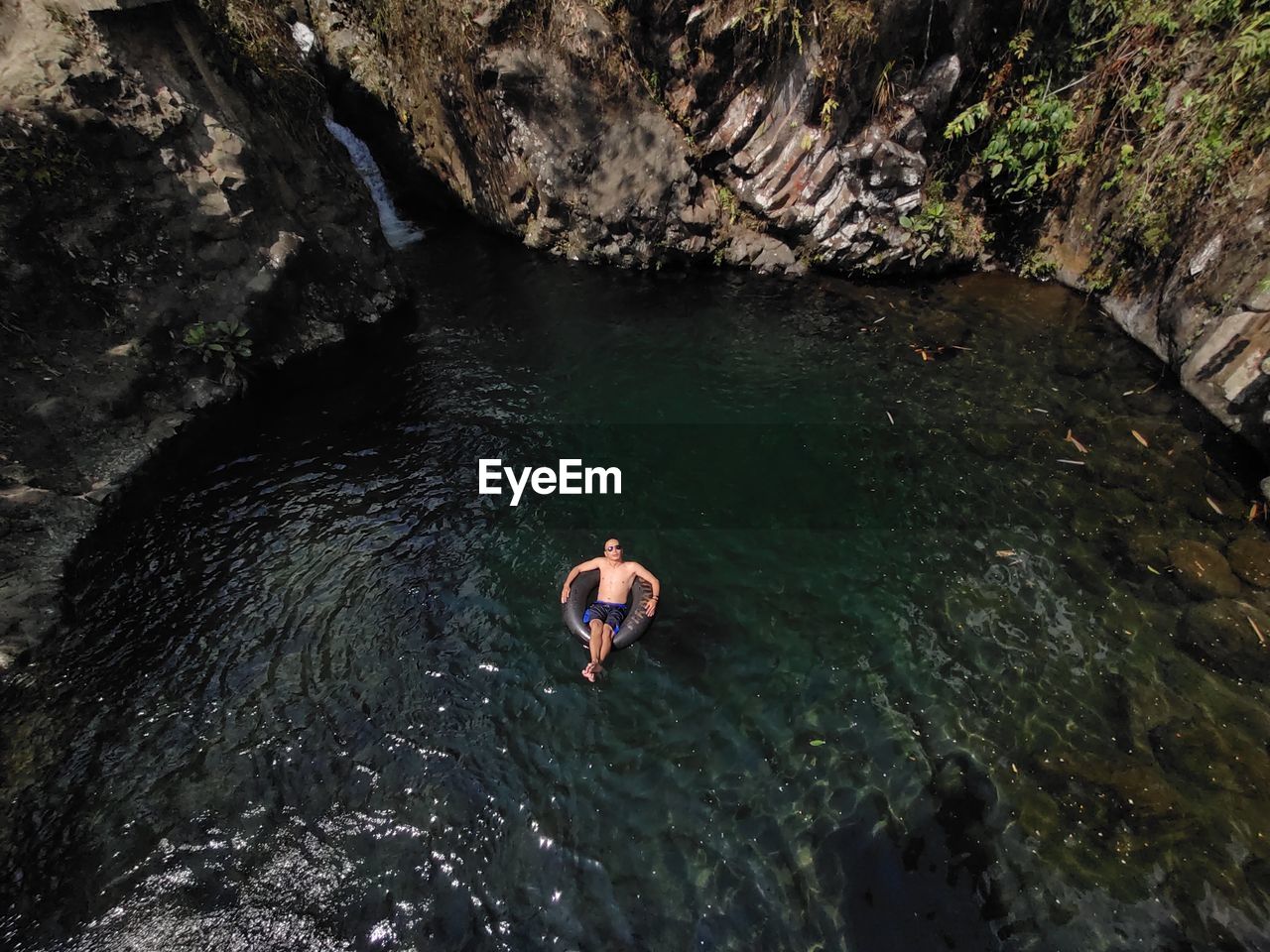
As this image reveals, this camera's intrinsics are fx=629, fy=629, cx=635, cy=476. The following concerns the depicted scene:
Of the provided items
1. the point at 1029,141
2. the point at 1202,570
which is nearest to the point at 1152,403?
the point at 1202,570

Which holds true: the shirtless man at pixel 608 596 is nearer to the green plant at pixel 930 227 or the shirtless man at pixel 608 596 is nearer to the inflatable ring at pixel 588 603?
the inflatable ring at pixel 588 603

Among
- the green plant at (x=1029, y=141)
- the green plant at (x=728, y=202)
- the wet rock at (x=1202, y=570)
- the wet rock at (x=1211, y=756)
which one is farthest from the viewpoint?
the green plant at (x=728, y=202)

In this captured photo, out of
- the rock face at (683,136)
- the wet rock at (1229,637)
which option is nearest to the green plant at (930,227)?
the rock face at (683,136)

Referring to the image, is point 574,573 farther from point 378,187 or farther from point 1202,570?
point 378,187

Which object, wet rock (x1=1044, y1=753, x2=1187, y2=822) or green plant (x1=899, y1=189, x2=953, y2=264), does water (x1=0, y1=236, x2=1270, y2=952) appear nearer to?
wet rock (x1=1044, y1=753, x2=1187, y2=822)

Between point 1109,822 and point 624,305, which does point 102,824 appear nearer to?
point 1109,822

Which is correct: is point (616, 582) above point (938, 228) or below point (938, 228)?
below
